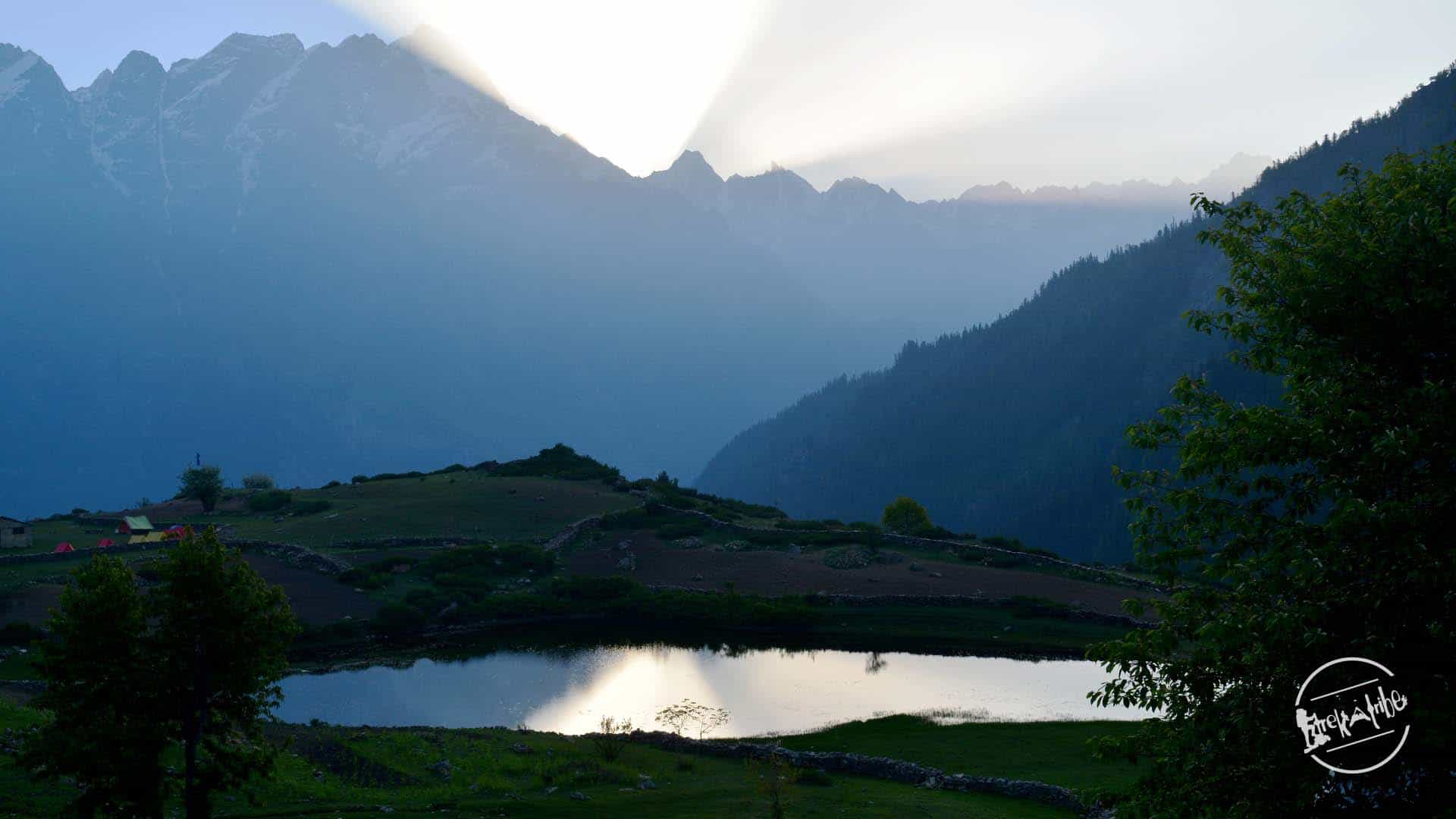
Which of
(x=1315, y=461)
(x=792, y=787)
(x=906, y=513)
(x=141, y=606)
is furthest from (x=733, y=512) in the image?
(x=1315, y=461)

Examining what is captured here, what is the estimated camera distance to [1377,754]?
14570 mm

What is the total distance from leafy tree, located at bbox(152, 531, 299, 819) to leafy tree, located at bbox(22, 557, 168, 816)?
63 cm

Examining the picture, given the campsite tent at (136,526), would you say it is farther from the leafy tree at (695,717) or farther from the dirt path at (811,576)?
the leafy tree at (695,717)

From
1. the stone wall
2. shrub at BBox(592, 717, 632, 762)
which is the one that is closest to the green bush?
shrub at BBox(592, 717, 632, 762)

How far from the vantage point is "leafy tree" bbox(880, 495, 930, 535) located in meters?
134

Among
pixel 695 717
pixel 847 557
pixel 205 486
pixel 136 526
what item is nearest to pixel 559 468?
pixel 205 486

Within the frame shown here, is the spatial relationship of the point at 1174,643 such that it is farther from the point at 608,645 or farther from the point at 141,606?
the point at 608,645

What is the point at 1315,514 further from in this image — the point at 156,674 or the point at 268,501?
the point at 268,501

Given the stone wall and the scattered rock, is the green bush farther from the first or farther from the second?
the stone wall

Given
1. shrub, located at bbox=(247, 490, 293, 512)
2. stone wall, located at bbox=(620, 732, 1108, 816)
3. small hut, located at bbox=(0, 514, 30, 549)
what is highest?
shrub, located at bbox=(247, 490, 293, 512)

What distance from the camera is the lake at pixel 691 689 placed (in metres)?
58.3

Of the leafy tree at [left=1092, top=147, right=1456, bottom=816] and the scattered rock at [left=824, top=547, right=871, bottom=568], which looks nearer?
the leafy tree at [left=1092, top=147, right=1456, bottom=816]

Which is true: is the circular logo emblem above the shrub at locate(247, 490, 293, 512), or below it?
below

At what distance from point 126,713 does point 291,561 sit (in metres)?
77.3
